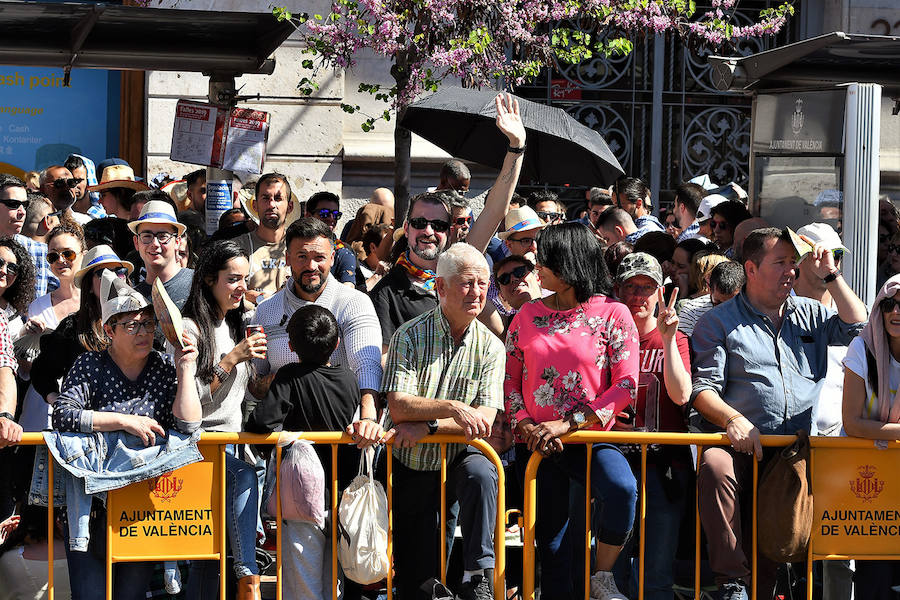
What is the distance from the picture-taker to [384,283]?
7.02m

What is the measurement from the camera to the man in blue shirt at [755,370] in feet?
19.9

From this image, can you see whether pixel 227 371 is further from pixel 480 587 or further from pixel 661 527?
pixel 661 527

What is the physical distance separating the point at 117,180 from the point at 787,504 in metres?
6.76

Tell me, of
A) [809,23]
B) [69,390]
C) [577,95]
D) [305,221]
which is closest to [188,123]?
[305,221]

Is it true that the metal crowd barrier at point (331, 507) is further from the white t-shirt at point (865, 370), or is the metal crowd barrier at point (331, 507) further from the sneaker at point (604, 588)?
the white t-shirt at point (865, 370)

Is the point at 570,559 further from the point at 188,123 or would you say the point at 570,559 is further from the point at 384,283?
A: the point at 188,123

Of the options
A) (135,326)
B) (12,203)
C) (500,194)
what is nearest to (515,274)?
(500,194)

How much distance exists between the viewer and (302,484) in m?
5.88

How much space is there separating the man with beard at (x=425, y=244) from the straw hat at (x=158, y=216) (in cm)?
117

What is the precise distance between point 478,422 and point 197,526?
4.55ft

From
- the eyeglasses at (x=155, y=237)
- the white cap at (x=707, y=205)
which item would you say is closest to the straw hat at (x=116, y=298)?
the eyeglasses at (x=155, y=237)

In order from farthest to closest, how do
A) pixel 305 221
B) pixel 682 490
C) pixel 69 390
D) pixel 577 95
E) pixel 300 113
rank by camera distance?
pixel 577 95
pixel 300 113
pixel 305 221
pixel 682 490
pixel 69 390

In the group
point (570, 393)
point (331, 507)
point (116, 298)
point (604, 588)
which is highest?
point (116, 298)

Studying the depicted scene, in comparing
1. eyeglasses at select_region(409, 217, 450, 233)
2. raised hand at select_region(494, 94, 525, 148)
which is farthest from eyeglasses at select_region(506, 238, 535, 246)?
eyeglasses at select_region(409, 217, 450, 233)
